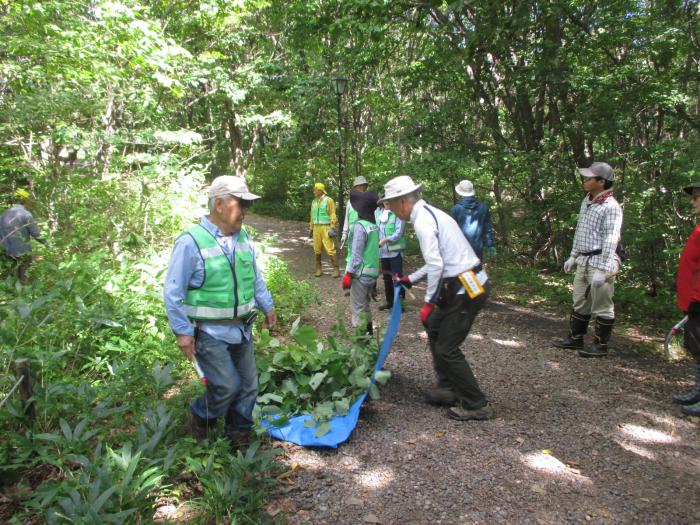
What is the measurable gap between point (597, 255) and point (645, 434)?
198cm

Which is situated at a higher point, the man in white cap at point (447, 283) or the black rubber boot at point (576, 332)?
the man in white cap at point (447, 283)

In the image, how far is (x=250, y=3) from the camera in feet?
39.4

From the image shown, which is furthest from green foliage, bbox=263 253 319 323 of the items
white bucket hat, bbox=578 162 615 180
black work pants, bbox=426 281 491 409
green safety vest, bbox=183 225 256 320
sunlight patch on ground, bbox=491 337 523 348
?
white bucket hat, bbox=578 162 615 180

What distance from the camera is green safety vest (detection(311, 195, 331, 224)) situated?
32.1 ft

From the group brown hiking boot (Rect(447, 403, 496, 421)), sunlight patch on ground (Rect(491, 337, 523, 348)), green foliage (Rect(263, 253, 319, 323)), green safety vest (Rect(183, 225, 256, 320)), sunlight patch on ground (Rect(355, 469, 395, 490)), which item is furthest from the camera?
green foliage (Rect(263, 253, 319, 323))

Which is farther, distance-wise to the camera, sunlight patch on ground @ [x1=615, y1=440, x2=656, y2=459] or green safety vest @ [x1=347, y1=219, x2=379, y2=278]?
green safety vest @ [x1=347, y1=219, x2=379, y2=278]

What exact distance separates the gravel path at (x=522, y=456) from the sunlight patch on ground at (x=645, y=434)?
0.01 m

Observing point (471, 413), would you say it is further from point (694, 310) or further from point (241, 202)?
point (241, 202)

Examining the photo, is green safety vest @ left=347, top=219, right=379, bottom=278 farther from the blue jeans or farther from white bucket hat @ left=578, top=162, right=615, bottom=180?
white bucket hat @ left=578, top=162, right=615, bottom=180

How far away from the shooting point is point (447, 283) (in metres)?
3.76

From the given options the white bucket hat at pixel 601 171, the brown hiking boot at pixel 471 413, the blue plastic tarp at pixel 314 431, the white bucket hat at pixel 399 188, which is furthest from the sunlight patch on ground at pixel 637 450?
the white bucket hat at pixel 601 171

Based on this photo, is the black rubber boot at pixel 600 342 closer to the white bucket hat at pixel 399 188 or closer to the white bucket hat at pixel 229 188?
the white bucket hat at pixel 399 188

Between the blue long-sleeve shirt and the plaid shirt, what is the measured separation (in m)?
3.95

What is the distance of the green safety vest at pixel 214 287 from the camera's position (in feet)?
9.68
